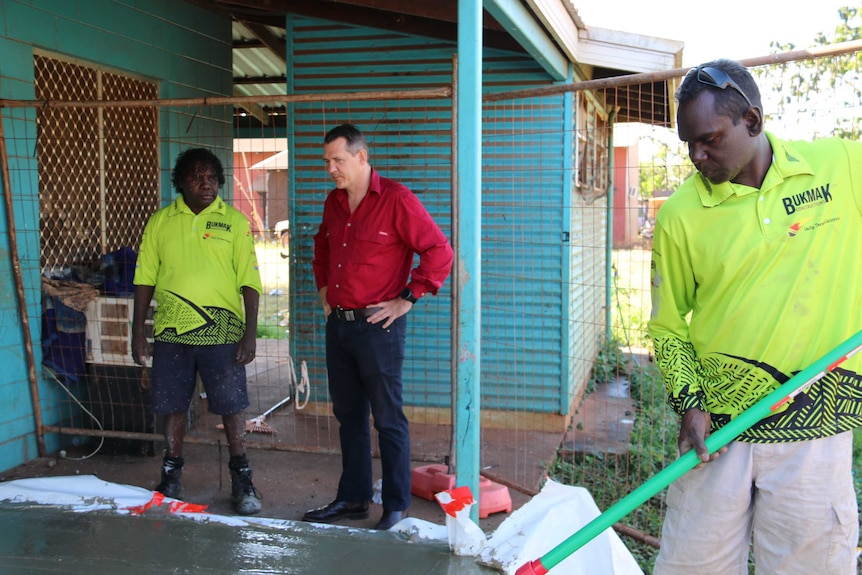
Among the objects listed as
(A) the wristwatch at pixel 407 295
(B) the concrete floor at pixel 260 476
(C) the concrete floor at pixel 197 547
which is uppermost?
(A) the wristwatch at pixel 407 295

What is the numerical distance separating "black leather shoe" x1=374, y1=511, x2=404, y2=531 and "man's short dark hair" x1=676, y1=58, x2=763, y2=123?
8.70ft

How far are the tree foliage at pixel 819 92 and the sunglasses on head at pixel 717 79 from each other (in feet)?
4.66

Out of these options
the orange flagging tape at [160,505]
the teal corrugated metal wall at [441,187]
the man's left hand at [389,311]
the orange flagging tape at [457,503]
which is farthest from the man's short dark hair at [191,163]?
the orange flagging tape at [457,503]

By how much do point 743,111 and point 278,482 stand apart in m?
3.74

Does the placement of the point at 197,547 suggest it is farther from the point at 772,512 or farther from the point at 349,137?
the point at 772,512

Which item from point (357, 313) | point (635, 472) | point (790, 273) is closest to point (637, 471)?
point (635, 472)

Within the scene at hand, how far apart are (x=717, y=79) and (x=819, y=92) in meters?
1.64

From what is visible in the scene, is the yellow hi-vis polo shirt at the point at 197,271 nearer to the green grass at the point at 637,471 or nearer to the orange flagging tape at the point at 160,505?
the orange flagging tape at the point at 160,505

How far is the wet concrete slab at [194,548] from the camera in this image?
3252 millimetres

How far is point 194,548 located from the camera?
3.45 m

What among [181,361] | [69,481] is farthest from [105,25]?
[69,481]

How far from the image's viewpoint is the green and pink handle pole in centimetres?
210

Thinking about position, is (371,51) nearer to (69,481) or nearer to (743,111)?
(69,481)

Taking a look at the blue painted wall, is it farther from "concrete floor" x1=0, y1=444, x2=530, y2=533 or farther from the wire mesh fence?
"concrete floor" x1=0, y1=444, x2=530, y2=533
